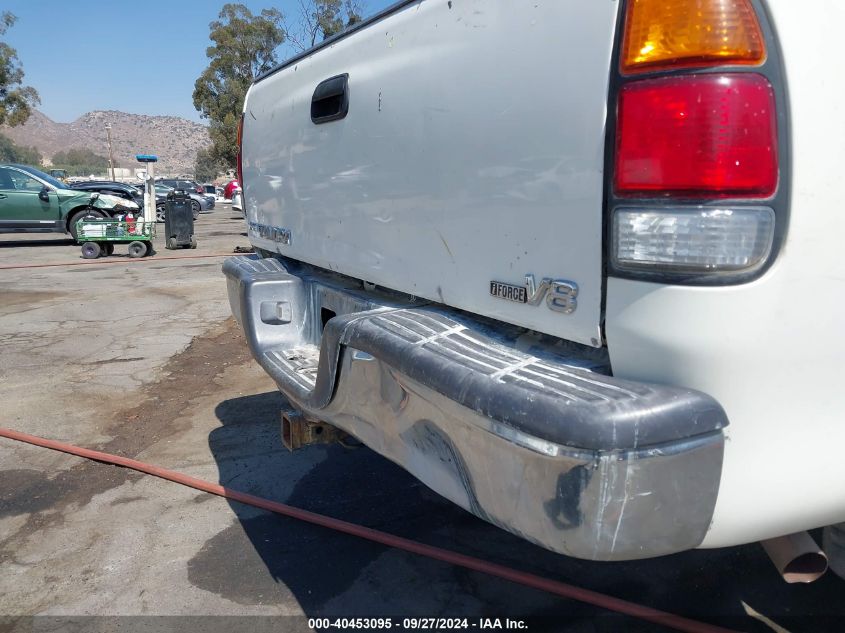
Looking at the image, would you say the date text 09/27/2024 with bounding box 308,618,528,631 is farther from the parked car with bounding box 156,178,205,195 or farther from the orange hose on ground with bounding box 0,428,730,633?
the parked car with bounding box 156,178,205,195

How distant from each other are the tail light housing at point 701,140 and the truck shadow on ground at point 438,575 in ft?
5.55

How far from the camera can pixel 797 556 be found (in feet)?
6.07

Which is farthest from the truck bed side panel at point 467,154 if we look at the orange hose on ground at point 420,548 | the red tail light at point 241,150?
the orange hose on ground at point 420,548

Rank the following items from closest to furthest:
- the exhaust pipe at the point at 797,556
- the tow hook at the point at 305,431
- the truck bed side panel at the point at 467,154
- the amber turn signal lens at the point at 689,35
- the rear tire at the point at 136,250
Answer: the amber turn signal lens at the point at 689,35 < the truck bed side panel at the point at 467,154 < the exhaust pipe at the point at 797,556 < the tow hook at the point at 305,431 < the rear tire at the point at 136,250

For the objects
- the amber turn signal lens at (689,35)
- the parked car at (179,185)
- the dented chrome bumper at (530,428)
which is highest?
the parked car at (179,185)

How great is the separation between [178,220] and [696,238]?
15488 mm

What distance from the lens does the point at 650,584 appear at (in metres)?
2.83

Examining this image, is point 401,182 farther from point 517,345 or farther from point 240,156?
point 240,156

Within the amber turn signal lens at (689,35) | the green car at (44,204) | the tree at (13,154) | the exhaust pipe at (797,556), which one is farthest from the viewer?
the tree at (13,154)

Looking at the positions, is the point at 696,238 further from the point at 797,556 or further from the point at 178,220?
the point at 178,220

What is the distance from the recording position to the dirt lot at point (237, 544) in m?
2.72

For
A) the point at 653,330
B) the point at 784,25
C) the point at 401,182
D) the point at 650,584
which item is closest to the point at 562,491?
the point at 653,330

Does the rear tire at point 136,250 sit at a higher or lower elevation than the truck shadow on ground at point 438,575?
higher

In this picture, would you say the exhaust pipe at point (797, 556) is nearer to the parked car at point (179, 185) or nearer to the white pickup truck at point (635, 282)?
the white pickup truck at point (635, 282)
